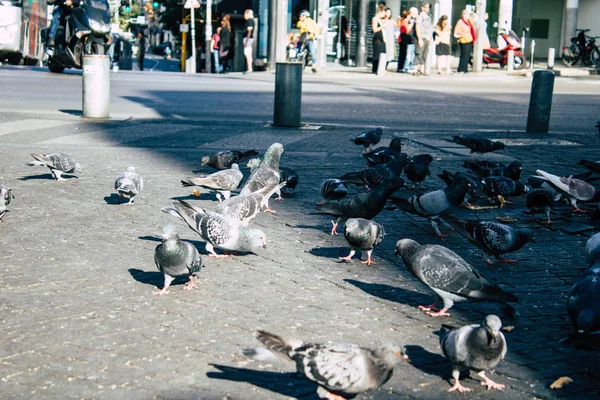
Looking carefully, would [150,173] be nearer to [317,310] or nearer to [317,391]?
[317,310]

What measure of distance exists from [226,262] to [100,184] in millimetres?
3003

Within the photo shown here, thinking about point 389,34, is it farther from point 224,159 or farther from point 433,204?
point 433,204

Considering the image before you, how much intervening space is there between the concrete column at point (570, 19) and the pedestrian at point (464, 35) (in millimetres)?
11935

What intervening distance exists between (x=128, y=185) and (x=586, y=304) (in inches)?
168

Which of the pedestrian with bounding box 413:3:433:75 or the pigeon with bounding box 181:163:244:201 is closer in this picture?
the pigeon with bounding box 181:163:244:201

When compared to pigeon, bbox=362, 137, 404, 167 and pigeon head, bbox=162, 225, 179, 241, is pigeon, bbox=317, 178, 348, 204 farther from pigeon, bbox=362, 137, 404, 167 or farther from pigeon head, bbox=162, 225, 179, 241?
pigeon head, bbox=162, 225, 179, 241

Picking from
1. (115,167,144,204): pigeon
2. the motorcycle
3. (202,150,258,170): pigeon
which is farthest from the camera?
the motorcycle

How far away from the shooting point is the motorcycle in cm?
2178

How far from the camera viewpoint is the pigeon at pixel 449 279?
505 centimetres

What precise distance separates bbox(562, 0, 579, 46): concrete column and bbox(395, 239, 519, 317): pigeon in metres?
37.7

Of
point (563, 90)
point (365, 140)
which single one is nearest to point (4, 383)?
point (365, 140)

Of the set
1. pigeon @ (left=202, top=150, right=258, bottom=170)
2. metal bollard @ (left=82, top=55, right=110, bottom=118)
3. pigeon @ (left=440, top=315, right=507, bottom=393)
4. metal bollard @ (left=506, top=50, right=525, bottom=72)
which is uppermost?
metal bollard @ (left=506, top=50, right=525, bottom=72)

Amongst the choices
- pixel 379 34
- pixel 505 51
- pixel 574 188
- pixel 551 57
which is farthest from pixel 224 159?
pixel 551 57

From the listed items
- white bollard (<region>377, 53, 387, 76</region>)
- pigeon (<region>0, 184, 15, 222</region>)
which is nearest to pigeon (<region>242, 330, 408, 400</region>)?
pigeon (<region>0, 184, 15, 222</region>)
